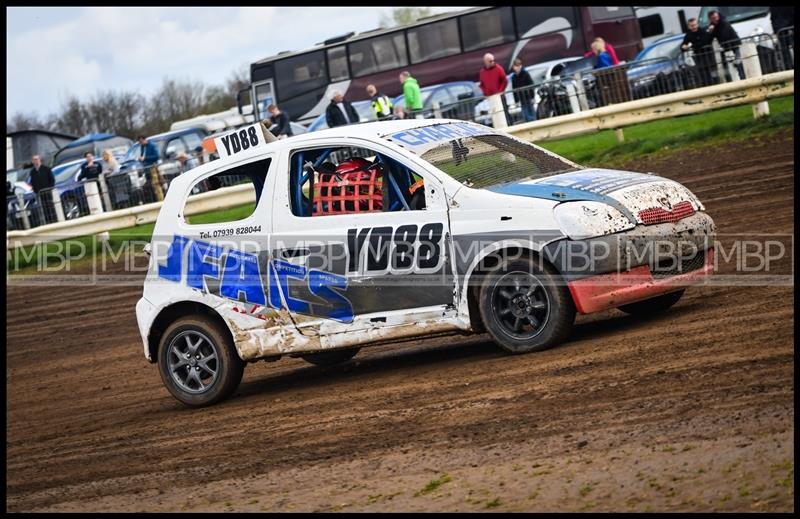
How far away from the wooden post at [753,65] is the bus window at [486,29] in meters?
16.8

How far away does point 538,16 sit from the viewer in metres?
35.0

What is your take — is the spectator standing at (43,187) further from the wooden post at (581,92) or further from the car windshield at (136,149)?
the wooden post at (581,92)

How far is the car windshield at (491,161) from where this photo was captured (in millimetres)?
8406

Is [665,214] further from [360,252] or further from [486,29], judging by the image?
[486,29]

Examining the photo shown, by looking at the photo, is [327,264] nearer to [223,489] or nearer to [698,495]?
[223,489]

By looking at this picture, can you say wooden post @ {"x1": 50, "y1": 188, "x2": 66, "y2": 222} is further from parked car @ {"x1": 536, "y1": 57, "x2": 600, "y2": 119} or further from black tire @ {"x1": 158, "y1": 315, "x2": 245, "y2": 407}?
black tire @ {"x1": 158, "y1": 315, "x2": 245, "y2": 407}

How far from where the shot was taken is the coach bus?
115ft

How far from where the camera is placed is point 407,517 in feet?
17.6

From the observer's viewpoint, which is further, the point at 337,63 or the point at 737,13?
the point at 337,63

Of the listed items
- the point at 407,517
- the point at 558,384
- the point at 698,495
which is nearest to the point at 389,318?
the point at 558,384

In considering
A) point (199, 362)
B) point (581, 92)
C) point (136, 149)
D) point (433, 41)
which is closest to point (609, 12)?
point (433, 41)

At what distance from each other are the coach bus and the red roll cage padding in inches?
1056

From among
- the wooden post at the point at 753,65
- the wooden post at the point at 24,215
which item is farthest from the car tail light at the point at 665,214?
the wooden post at the point at 24,215

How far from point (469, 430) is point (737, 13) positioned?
31032 millimetres
